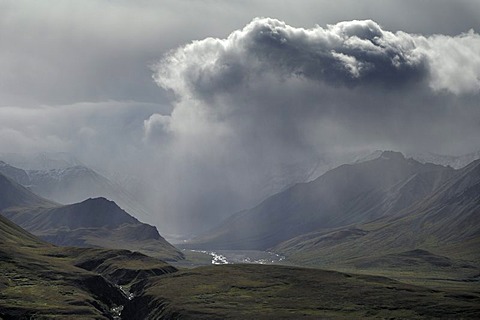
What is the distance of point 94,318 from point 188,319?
2963cm

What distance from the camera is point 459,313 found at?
192625 mm

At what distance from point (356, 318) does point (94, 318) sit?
80814 mm

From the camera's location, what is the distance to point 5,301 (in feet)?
642

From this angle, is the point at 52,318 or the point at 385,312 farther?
the point at 385,312

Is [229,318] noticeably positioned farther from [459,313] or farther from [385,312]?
[459,313]

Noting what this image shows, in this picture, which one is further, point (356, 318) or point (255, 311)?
point (255, 311)

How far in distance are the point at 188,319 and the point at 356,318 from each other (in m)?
51.2

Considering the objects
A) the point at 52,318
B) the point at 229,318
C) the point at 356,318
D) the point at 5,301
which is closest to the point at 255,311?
the point at 229,318

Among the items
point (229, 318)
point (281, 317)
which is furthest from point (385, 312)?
point (229, 318)

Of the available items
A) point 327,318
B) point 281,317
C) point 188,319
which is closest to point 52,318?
point 188,319

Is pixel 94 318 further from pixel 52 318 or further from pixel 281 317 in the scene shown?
pixel 281 317

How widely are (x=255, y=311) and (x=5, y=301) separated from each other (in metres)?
79.6

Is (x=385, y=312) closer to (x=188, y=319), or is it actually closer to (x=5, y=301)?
(x=188, y=319)

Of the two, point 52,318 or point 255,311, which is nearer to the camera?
point 52,318
